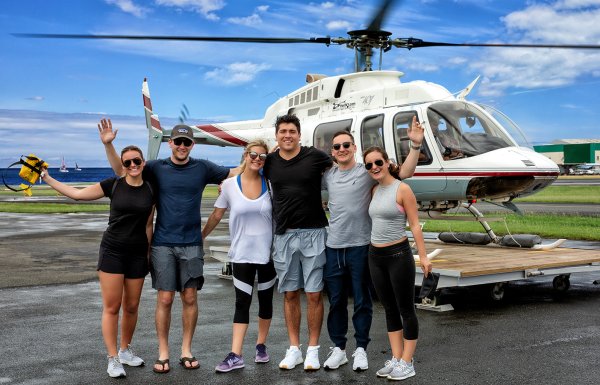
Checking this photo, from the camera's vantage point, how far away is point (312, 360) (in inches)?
226

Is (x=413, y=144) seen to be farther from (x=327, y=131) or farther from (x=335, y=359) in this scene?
(x=327, y=131)

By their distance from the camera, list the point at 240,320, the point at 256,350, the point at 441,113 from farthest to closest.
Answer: the point at 441,113, the point at 256,350, the point at 240,320

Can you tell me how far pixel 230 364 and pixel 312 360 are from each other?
0.72m

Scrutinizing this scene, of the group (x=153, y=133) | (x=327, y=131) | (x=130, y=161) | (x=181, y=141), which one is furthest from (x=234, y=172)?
(x=153, y=133)

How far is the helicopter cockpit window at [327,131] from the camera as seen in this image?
11188mm

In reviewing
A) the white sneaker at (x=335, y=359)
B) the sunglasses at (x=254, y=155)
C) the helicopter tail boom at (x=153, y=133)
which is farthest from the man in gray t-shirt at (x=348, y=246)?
the helicopter tail boom at (x=153, y=133)

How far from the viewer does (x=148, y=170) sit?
5.92m

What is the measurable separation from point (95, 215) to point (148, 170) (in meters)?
23.7

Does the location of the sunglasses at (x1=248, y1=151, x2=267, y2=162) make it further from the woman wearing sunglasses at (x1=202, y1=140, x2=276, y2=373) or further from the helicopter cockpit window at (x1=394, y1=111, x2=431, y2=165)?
the helicopter cockpit window at (x1=394, y1=111, x2=431, y2=165)

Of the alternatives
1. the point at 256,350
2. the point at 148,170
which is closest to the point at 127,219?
the point at 148,170

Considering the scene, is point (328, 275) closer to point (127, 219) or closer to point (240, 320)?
point (240, 320)

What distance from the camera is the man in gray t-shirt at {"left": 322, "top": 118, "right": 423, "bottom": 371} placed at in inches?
227

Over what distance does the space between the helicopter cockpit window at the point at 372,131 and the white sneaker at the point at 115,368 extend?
599cm

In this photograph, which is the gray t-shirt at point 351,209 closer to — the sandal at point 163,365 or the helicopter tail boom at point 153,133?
the sandal at point 163,365
